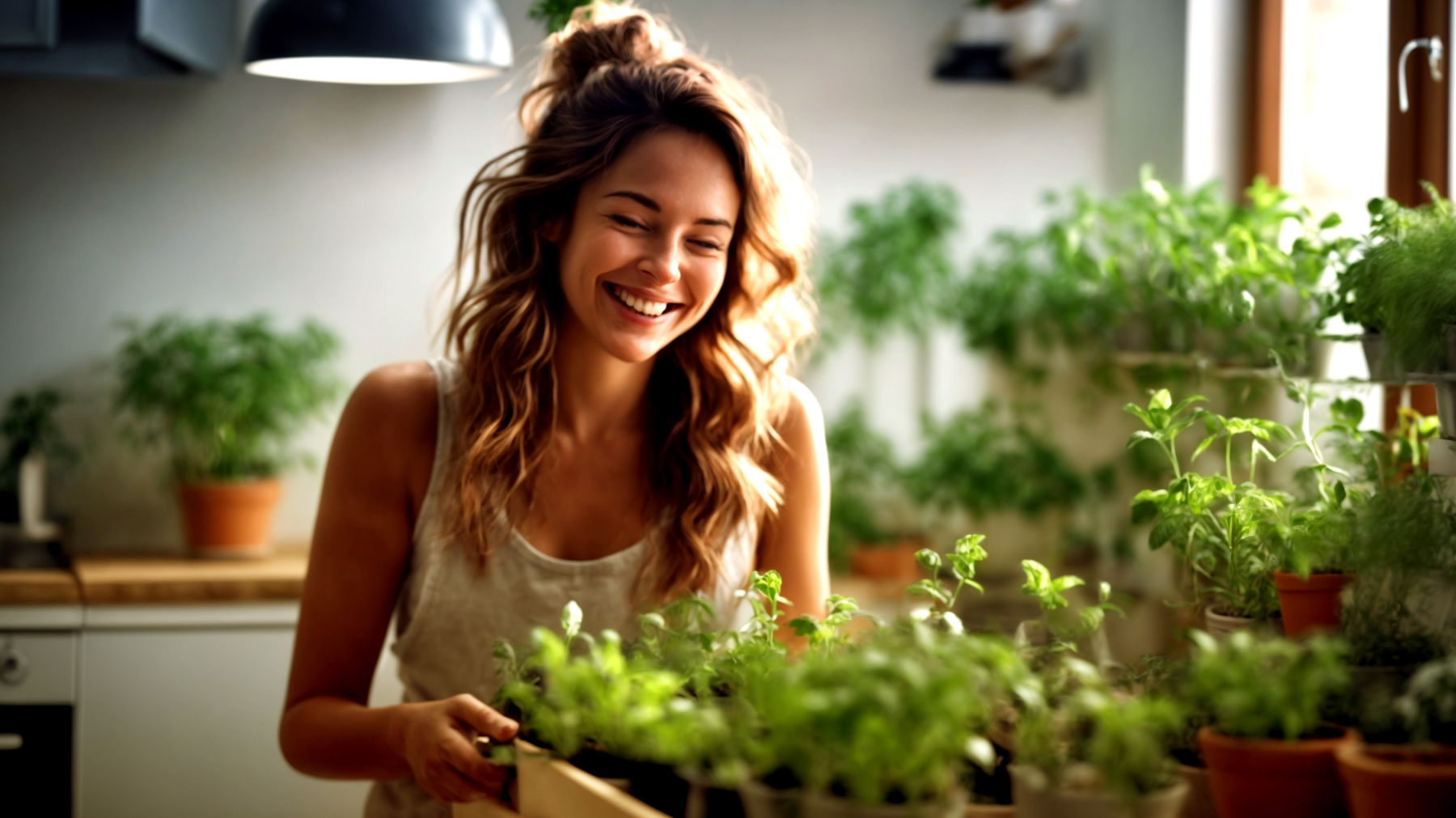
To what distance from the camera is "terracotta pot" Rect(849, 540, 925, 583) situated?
9.98 feet

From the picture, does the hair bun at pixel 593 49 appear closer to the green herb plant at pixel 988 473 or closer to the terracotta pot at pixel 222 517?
the terracotta pot at pixel 222 517

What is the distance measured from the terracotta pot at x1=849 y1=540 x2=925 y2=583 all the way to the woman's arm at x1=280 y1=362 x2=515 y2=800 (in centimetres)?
178

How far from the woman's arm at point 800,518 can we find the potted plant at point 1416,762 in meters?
0.94

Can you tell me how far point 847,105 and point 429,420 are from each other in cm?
207

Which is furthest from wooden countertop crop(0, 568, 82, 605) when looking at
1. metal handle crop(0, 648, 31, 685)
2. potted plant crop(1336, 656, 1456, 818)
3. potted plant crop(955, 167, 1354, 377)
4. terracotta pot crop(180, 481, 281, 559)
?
potted plant crop(1336, 656, 1456, 818)

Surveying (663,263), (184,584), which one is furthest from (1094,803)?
(184,584)

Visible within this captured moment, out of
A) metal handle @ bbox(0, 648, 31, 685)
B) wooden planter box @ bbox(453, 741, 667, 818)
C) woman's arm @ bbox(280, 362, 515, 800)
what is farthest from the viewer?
metal handle @ bbox(0, 648, 31, 685)

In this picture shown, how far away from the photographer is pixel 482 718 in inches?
35.2

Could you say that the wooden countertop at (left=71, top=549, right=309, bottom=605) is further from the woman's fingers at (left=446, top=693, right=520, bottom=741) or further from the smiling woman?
the woman's fingers at (left=446, top=693, right=520, bottom=741)

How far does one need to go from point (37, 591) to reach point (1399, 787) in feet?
8.32

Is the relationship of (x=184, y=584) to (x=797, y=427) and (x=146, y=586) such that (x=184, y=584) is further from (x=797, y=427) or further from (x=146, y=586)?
(x=797, y=427)

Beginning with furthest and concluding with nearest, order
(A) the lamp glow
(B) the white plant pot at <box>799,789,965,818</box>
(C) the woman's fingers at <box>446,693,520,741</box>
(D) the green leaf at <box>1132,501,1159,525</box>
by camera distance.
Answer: (A) the lamp glow, (D) the green leaf at <box>1132,501,1159,525</box>, (C) the woman's fingers at <box>446,693,520,741</box>, (B) the white plant pot at <box>799,789,965,818</box>

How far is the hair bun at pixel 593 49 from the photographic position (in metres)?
1.44

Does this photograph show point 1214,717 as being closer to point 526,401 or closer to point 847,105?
point 526,401
